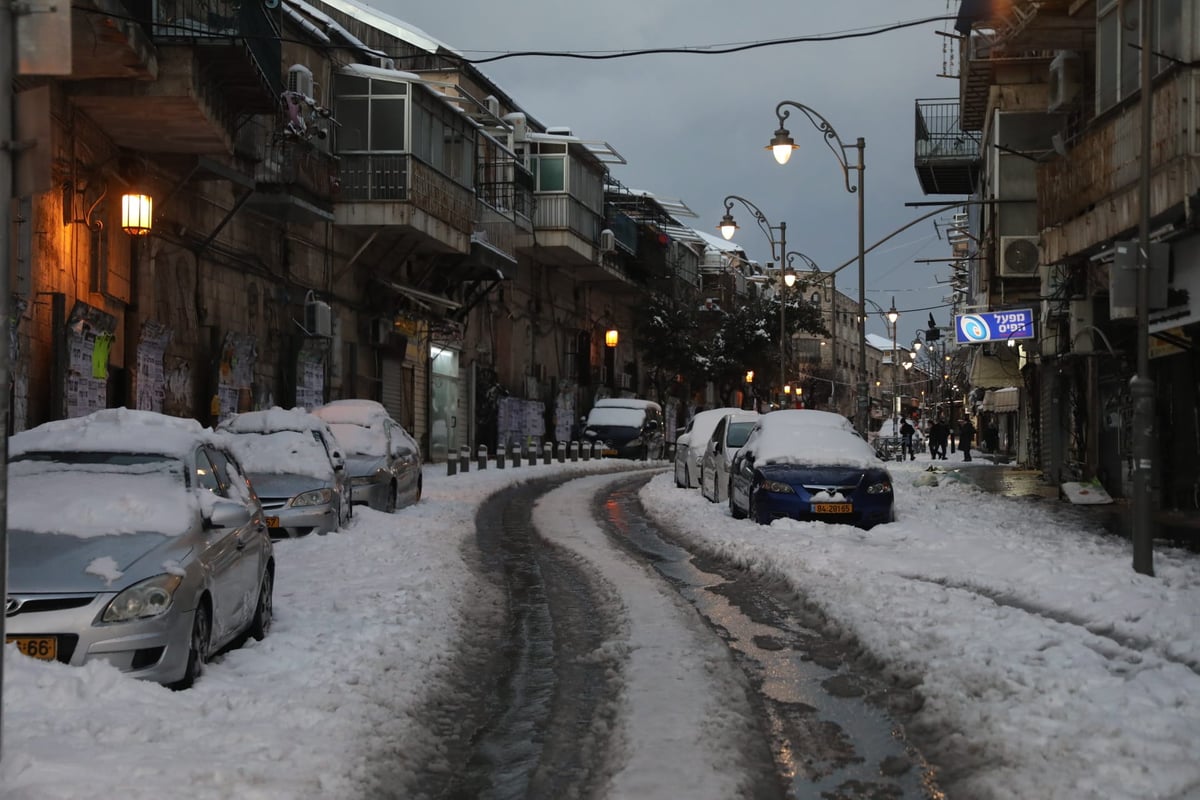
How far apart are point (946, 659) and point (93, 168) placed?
15545 mm

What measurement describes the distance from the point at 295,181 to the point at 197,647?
22299 mm

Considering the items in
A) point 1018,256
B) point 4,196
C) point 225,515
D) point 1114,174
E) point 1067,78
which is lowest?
point 225,515

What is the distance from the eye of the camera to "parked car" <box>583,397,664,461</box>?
4741cm

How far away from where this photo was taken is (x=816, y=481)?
706 inches

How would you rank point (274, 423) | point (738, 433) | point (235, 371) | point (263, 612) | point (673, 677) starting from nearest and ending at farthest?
point (673, 677) < point (263, 612) < point (274, 423) < point (738, 433) < point (235, 371)

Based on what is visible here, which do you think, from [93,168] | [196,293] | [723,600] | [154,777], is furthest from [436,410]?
[154,777]

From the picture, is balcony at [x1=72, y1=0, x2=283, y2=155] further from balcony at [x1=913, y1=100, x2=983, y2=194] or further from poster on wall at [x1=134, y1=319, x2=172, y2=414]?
balcony at [x1=913, y1=100, x2=983, y2=194]

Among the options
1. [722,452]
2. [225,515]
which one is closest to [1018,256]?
[722,452]

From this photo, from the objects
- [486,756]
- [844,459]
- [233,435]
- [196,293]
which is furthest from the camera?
[196,293]

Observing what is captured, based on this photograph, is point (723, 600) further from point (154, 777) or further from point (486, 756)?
point (154, 777)

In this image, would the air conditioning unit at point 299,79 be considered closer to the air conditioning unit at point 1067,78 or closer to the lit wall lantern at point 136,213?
the lit wall lantern at point 136,213

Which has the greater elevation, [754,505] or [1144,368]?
[1144,368]

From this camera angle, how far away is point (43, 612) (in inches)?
261

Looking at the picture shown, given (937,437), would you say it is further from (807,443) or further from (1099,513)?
(807,443)
